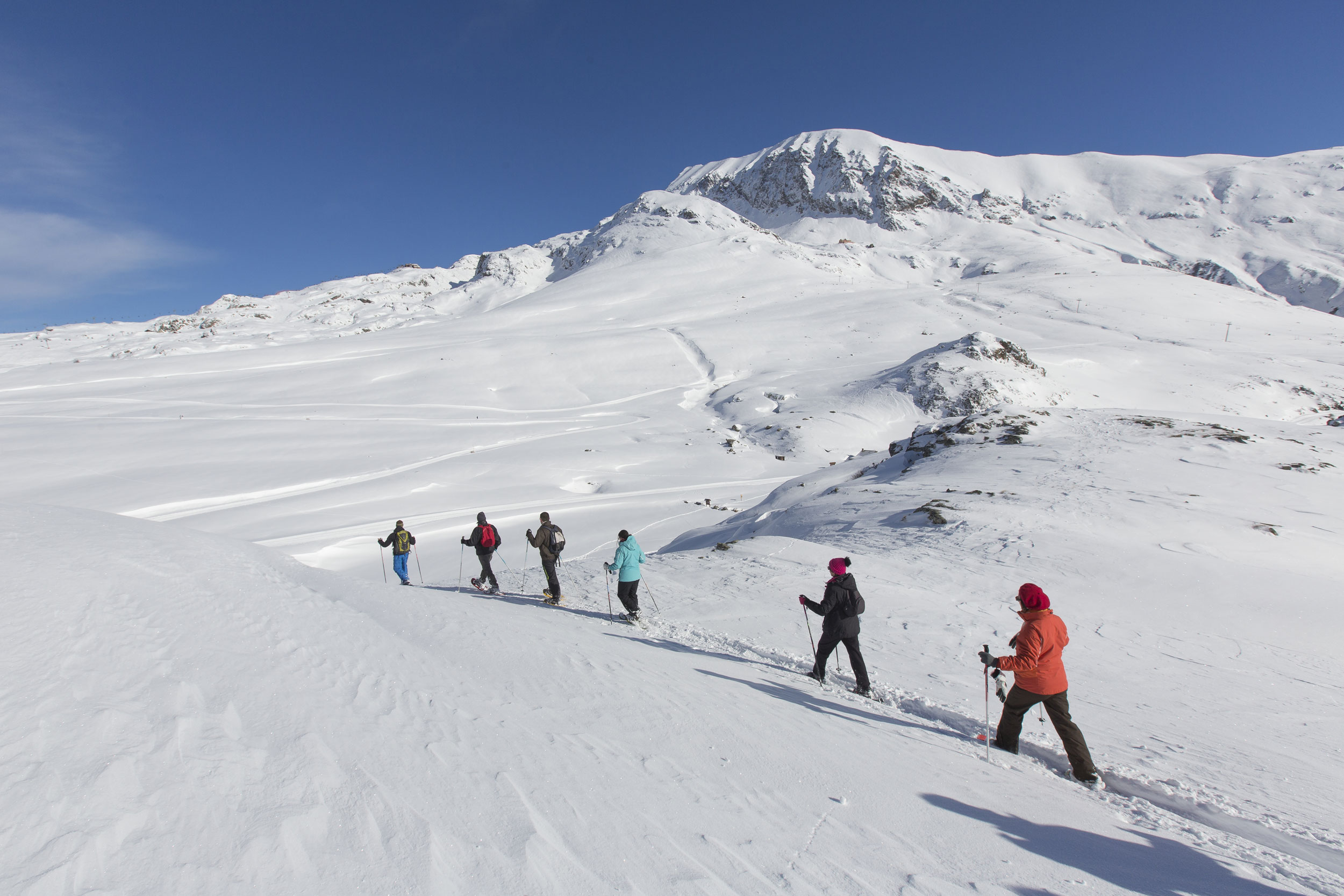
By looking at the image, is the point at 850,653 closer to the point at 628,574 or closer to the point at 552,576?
the point at 628,574

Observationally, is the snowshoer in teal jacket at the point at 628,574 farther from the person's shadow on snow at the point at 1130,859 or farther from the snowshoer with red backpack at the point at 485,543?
the person's shadow on snow at the point at 1130,859

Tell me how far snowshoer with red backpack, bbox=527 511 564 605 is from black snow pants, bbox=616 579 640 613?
1.39m

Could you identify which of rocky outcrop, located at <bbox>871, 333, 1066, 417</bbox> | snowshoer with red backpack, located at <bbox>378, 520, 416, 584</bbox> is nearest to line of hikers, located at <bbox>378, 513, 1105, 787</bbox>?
snowshoer with red backpack, located at <bbox>378, 520, 416, 584</bbox>

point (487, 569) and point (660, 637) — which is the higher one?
point (487, 569)

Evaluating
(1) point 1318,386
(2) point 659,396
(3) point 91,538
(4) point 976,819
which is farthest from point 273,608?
(1) point 1318,386

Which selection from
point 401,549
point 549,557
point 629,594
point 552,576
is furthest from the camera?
point 401,549

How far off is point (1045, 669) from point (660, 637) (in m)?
5.23

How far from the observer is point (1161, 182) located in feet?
436

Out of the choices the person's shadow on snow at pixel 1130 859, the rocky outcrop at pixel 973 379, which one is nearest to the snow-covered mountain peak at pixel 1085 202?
the rocky outcrop at pixel 973 379

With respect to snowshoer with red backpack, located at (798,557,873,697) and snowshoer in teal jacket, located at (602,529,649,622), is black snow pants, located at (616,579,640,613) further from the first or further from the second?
snowshoer with red backpack, located at (798,557,873,697)

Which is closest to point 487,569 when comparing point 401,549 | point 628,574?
point 401,549

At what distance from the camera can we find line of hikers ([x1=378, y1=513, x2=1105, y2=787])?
17.2ft

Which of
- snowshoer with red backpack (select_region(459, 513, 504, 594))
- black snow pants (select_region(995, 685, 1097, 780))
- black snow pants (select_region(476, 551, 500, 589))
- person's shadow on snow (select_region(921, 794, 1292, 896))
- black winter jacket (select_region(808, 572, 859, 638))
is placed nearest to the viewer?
person's shadow on snow (select_region(921, 794, 1292, 896))

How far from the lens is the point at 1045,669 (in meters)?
5.32
